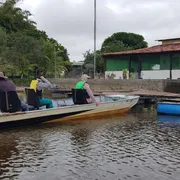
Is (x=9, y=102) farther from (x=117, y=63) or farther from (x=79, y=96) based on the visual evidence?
(x=117, y=63)

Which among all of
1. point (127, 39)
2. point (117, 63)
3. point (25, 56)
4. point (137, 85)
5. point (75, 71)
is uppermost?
point (127, 39)

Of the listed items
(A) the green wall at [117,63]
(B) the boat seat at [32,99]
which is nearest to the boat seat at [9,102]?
(B) the boat seat at [32,99]

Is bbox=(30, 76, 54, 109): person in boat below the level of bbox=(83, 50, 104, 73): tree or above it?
below

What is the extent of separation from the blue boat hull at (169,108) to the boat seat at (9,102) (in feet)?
25.1

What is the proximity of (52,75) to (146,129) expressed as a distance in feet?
111

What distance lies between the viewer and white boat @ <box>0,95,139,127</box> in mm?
11797

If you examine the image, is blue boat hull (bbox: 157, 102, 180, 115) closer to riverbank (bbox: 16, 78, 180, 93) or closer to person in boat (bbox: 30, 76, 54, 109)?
person in boat (bbox: 30, 76, 54, 109)

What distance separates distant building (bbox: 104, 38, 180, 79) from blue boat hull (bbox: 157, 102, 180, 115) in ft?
45.5

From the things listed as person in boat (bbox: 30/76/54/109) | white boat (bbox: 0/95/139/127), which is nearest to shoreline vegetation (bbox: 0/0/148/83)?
white boat (bbox: 0/95/139/127)

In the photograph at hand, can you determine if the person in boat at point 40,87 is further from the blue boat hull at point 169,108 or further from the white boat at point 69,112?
the blue boat hull at point 169,108

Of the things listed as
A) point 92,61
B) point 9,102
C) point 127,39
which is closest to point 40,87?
point 9,102

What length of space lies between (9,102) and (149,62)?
906 inches

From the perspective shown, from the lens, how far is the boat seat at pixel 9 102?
449 inches

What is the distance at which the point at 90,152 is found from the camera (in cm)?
881
